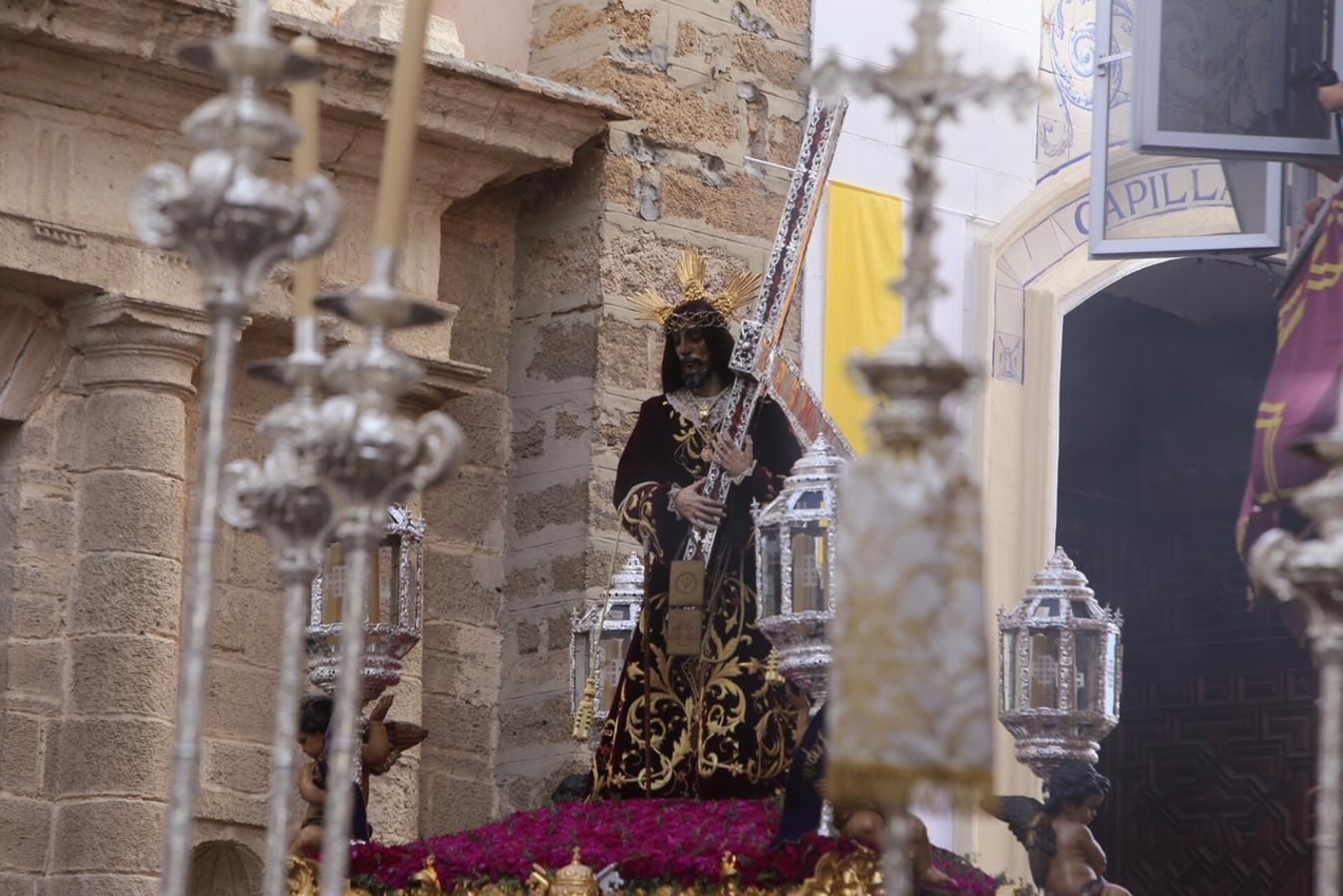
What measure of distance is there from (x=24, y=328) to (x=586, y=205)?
1.96 meters

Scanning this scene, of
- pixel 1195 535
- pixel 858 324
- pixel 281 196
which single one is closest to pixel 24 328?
pixel 858 324

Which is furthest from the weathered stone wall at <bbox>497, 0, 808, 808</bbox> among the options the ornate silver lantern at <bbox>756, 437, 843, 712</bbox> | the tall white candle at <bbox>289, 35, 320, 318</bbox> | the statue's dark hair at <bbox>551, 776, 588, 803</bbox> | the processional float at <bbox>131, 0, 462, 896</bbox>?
the processional float at <bbox>131, 0, 462, 896</bbox>

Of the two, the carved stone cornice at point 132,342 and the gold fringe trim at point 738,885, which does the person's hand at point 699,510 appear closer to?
the gold fringe trim at point 738,885

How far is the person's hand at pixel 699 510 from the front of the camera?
267 inches

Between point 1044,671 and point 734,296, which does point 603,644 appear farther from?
point 1044,671

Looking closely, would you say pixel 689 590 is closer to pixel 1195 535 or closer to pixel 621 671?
pixel 621 671

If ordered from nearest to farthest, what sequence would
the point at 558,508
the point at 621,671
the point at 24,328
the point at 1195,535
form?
1. the point at 621,671
2. the point at 24,328
3. the point at 558,508
4. the point at 1195,535

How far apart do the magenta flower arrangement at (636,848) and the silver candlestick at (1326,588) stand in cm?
280

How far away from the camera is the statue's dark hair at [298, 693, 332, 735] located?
266 inches

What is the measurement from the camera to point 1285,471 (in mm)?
5695

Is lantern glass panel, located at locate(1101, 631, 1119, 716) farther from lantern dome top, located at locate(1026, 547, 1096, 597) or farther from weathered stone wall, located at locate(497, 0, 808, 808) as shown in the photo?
weathered stone wall, located at locate(497, 0, 808, 808)

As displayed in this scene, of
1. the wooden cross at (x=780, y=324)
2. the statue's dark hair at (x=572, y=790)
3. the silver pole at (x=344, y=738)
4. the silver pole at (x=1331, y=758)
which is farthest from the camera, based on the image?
the statue's dark hair at (x=572, y=790)

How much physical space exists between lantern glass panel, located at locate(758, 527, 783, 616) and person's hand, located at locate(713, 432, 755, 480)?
2.02 feet

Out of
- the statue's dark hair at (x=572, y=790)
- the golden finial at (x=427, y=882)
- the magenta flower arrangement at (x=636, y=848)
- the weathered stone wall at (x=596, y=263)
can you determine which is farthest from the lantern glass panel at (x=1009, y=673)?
the weathered stone wall at (x=596, y=263)
